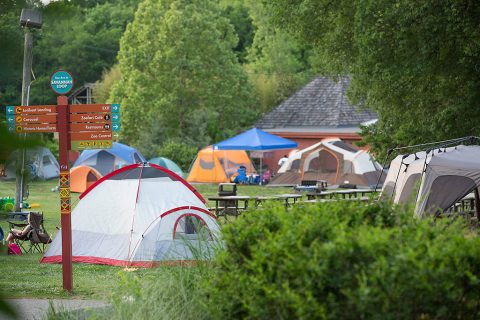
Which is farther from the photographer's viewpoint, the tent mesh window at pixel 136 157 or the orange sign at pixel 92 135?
the tent mesh window at pixel 136 157

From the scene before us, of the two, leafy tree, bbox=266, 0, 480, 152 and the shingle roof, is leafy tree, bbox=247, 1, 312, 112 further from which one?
leafy tree, bbox=266, 0, 480, 152

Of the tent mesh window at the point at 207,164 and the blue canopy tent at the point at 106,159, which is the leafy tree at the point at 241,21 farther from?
the blue canopy tent at the point at 106,159

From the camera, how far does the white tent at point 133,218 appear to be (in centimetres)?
1288

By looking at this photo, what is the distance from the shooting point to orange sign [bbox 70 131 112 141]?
9.66 meters

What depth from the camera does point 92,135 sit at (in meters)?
9.80

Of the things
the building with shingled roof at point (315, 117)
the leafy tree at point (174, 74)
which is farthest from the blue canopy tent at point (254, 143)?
the leafy tree at point (174, 74)

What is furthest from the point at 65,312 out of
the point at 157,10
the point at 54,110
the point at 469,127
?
the point at 157,10

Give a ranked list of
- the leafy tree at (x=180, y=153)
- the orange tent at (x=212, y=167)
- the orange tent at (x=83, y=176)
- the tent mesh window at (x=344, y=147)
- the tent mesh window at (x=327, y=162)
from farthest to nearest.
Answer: the leafy tree at (x=180, y=153) < the orange tent at (x=212, y=167) < the tent mesh window at (x=327, y=162) < the tent mesh window at (x=344, y=147) < the orange tent at (x=83, y=176)

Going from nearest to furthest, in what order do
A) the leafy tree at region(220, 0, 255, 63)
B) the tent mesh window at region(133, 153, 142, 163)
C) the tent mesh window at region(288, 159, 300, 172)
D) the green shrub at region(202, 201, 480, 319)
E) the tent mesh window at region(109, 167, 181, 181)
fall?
the green shrub at region(202, 201, 480, 319)
the tent mesh window at region(109, 167, 181, 181)
the tent mesh window at region(133, 153, 142, 163)
the tent mesh window at region(288, 159, 300, 172)
the leafy tree at region(220, 0, 255, 63)

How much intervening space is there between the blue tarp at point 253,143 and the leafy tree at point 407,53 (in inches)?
498

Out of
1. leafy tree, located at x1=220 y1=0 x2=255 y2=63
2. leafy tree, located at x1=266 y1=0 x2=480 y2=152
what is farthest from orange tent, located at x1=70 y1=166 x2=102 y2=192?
leafy tree, located at x1=220 y1=0 x2=255 y2=63

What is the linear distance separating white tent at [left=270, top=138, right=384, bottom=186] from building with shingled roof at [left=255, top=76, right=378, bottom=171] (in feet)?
25.8

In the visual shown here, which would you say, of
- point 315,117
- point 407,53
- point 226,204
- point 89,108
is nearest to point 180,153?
point 315,117

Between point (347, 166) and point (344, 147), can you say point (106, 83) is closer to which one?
point (344, 147)
